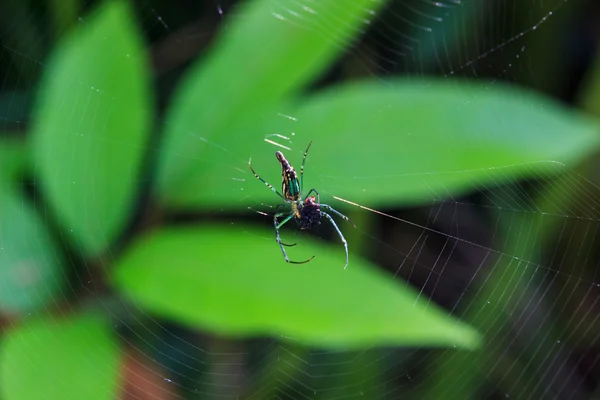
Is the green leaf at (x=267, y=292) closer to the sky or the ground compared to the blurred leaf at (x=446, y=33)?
closer to the ground

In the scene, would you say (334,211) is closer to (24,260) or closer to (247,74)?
(247,74)

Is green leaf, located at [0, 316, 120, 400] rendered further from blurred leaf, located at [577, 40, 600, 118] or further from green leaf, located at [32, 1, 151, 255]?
blurred leaf, located at [577, 40, 600, 118]

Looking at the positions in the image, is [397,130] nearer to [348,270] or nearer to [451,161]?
[451,161]

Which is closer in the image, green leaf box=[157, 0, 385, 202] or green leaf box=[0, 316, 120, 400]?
green leaf box=[0, 316, 120, 400]

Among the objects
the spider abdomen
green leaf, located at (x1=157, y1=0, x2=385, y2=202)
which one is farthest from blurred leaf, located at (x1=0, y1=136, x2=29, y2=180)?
the spider abdomen

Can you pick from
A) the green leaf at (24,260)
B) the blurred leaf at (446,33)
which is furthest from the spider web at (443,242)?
the green leaf at (24,260)

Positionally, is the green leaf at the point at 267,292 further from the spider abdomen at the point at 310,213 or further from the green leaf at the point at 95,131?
the spider abdomen at the point at 310,213

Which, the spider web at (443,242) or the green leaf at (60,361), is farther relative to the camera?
the spider web at (443,242)
